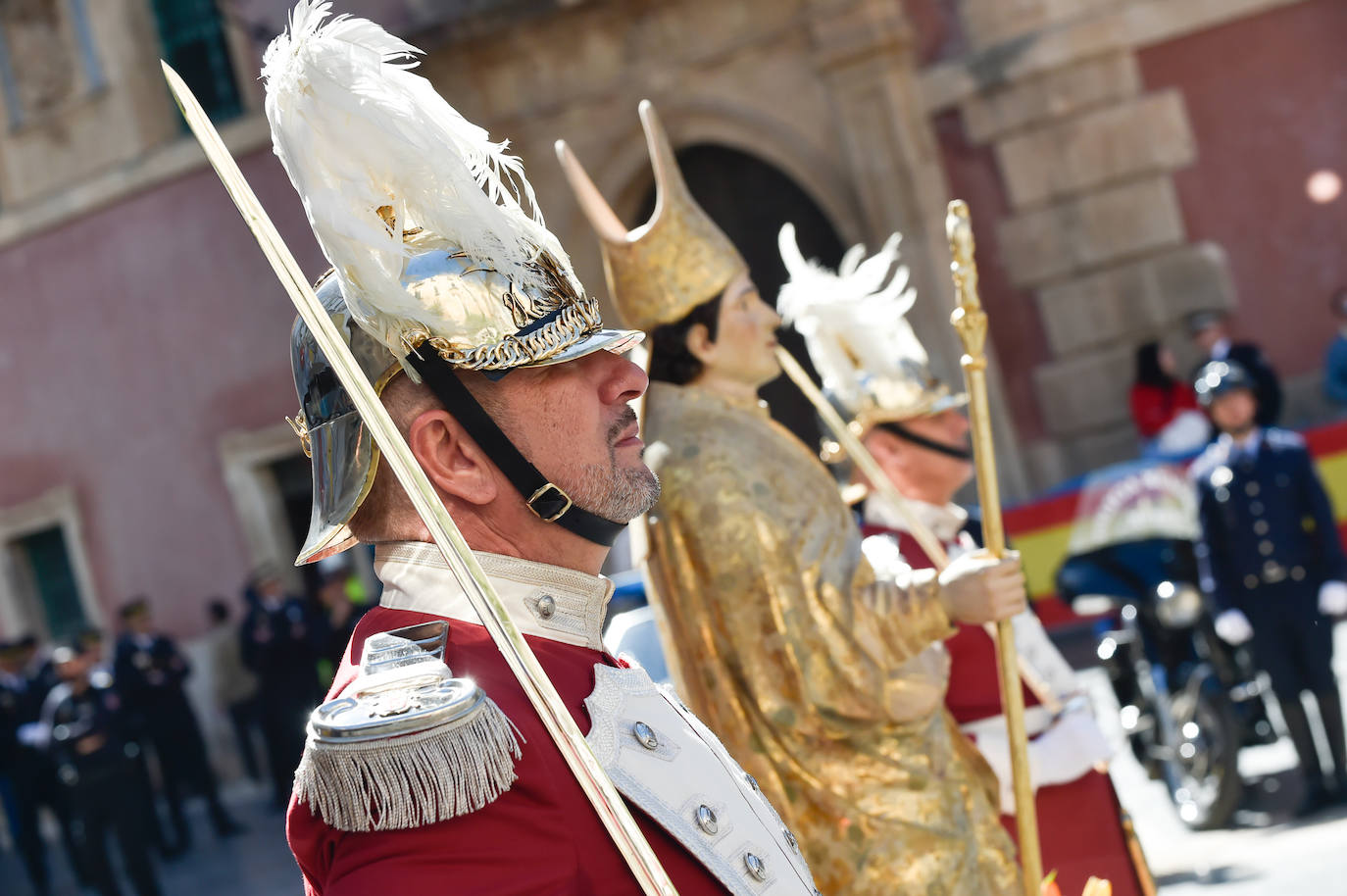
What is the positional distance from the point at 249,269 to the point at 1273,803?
10.2 metres

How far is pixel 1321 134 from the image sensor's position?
1027cm

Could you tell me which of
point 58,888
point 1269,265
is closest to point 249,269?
point 58,888

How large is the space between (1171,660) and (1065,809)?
2.87 m

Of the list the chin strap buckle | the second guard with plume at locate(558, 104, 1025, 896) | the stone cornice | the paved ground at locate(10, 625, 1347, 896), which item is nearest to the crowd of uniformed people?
the paved ground at locate(10, 625, 1347, 896)

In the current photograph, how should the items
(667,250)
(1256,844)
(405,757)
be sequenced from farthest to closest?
(1256,844)
(667,250)
(405,757)

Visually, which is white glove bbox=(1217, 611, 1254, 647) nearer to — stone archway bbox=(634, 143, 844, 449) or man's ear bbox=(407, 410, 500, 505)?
man's ear bbox=(407, 410, 500, 505)

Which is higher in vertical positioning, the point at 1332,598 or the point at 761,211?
the point at 761,211

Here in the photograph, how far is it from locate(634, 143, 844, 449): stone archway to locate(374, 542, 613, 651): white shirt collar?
9787 mm

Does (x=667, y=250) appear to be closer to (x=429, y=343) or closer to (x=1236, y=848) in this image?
(x=429, y=343)

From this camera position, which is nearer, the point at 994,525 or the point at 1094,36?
the point at 994,525

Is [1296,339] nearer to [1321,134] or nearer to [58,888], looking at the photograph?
[1321,134]

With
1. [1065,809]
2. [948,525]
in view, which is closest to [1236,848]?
[1065,809]

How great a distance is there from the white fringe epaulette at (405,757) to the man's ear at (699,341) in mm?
1805

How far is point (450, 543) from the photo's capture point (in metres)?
1.69
